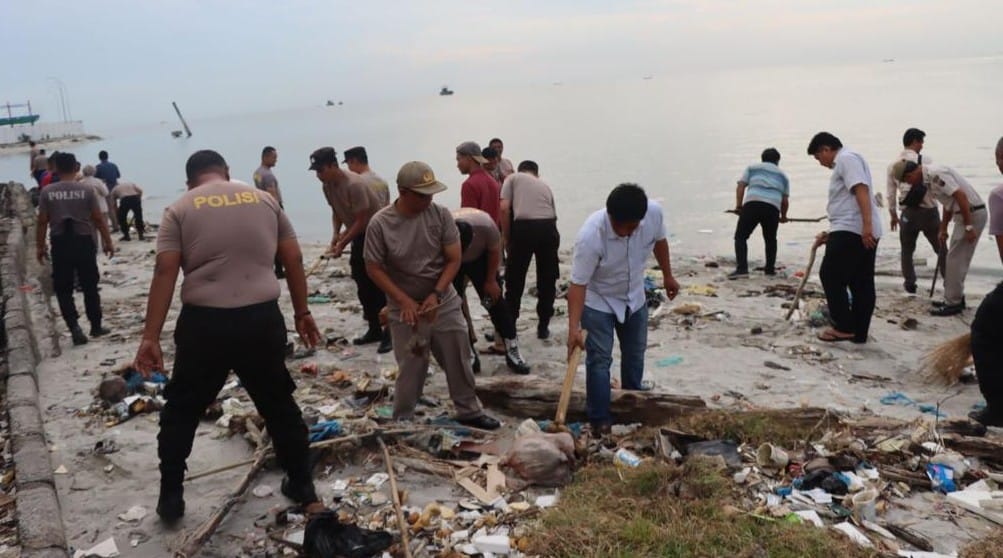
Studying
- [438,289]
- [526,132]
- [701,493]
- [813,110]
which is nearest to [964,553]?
[701,493]

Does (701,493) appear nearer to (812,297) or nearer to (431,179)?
(431,179)

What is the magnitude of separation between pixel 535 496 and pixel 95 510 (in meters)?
2.24

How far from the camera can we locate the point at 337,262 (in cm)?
1173

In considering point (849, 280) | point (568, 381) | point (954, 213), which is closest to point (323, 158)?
point (568, 381)

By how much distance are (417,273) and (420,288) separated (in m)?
0.11

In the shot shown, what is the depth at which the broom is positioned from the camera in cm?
517

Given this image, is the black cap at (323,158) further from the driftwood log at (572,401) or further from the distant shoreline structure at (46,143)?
the distant shoreline structure at (46,143)

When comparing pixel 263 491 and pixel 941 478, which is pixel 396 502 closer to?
pixel 263 491

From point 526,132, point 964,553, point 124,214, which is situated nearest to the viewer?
point 964,553

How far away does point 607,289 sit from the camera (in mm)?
4152

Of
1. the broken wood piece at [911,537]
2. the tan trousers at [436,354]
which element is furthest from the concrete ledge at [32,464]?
the broken wood piece at [911,537]

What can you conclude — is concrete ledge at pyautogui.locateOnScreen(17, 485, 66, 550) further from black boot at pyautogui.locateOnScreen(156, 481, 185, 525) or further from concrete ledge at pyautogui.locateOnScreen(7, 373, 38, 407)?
concrete ledge at pyautogui.locateOnScreen(7, 373, 38, 407)

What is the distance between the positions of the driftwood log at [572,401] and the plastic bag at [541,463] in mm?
813

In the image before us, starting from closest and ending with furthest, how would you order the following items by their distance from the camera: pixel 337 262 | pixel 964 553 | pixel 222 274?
1. pixel 964 553
2. pixel 222 274
3. pixel 337 262
